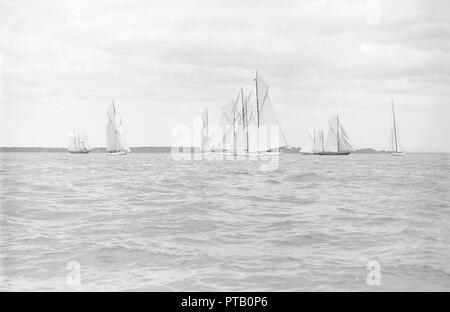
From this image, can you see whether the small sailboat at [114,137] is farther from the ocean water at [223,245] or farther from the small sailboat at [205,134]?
the ocean water at [223,245]

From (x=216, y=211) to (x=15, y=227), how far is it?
630cm

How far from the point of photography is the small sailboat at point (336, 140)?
4737 inches

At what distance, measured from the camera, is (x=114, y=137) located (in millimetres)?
125062

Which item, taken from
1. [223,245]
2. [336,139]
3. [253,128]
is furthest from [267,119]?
[223,245]

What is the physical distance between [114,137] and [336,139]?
55841mm

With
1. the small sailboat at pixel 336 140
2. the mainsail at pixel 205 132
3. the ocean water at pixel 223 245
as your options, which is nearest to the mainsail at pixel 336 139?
the small sailboat at pixel 336 140

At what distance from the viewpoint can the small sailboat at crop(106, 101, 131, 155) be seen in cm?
12175

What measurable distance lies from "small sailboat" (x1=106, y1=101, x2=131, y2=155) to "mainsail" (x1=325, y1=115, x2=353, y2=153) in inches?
2050

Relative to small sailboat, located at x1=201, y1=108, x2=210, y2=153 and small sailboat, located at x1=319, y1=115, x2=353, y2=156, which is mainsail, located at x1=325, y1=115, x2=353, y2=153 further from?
small sailboat, located at x1=201, y1=108, x2=210, y2=153

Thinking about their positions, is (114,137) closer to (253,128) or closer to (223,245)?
(253,128)

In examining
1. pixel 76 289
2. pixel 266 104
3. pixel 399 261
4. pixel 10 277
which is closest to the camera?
pixel 76 289
